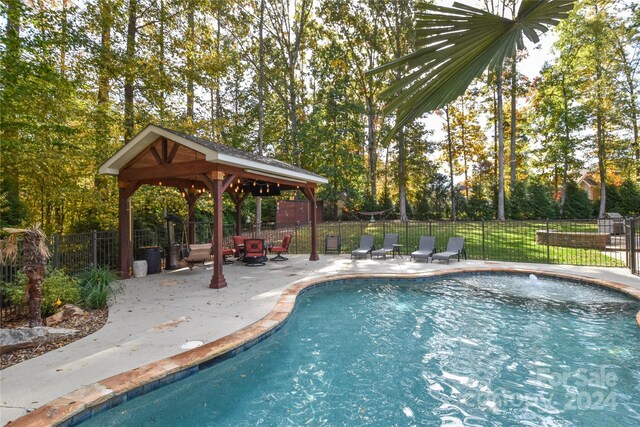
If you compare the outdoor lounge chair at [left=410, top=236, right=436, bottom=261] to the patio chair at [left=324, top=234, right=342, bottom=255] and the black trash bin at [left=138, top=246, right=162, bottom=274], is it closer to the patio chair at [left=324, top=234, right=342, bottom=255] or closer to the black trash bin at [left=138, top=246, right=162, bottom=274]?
the patio chair at [left=324, top=234, right=342, bottom=255]

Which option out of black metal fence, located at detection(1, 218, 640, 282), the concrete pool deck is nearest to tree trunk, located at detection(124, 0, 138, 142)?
black metal fence, located at detection(1, 218, 640, 282)

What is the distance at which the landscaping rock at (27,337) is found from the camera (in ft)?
13.8

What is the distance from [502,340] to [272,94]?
2276cm

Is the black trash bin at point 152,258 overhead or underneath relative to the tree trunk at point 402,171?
underneath

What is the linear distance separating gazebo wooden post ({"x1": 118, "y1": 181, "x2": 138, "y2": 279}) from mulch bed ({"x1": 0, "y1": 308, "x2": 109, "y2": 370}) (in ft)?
10.4

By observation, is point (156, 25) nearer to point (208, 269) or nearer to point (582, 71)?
point (208, 269)

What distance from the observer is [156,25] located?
12.4m

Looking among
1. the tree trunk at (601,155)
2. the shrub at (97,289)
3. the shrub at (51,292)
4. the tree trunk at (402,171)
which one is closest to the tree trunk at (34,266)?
the shrub at (51,292)

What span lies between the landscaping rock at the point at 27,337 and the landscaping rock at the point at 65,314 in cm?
49

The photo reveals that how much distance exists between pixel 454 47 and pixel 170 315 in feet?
19.0

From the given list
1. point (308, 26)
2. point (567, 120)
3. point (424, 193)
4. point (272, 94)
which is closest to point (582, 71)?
point (567, 120)

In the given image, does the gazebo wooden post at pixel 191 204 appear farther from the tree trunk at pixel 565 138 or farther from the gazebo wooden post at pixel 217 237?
the tree trunk at pixel 565 138

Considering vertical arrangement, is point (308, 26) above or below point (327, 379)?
above

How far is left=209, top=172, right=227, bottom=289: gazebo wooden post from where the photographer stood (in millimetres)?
7465
